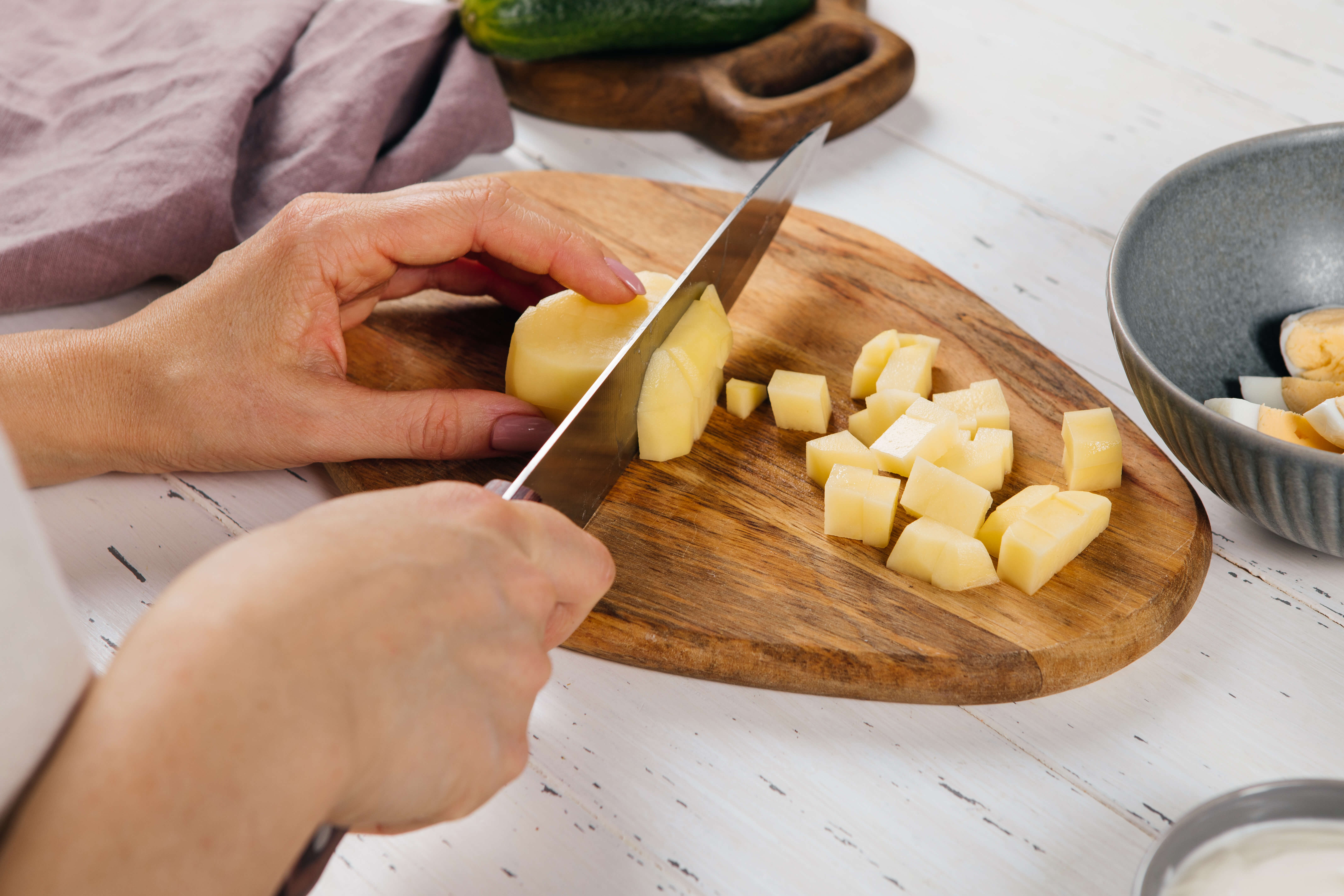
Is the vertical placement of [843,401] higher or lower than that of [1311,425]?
lower

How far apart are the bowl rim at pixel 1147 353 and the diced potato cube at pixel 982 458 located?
0.17 meters

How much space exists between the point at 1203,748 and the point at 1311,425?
39 cm

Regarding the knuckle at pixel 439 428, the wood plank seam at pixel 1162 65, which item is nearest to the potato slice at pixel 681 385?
the knuckle at pixel 439 428

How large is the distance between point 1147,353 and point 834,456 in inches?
16.9

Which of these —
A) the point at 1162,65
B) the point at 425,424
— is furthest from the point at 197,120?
the point at 1162,65

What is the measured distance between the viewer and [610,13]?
194 centimetres

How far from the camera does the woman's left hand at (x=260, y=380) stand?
124 cm

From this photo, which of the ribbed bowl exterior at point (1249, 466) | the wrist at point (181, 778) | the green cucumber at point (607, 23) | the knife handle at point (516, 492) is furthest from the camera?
the green cucumber at point (607, 23)

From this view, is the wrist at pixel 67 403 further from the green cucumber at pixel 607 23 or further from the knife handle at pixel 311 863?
the green cucumber at pixel 607 23

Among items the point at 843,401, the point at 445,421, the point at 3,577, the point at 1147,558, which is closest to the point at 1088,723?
the point at 1147,558

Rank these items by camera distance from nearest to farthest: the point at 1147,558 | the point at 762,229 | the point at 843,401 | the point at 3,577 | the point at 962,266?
the point at 3,577, the point at 1147,558, the point at 843,401, the point at 762,229, the point at 962,266

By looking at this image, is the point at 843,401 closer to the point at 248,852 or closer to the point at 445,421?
the point at 445,421

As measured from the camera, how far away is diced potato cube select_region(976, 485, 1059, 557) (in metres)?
1.16

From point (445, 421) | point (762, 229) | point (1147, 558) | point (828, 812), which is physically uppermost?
point (762, 229)
